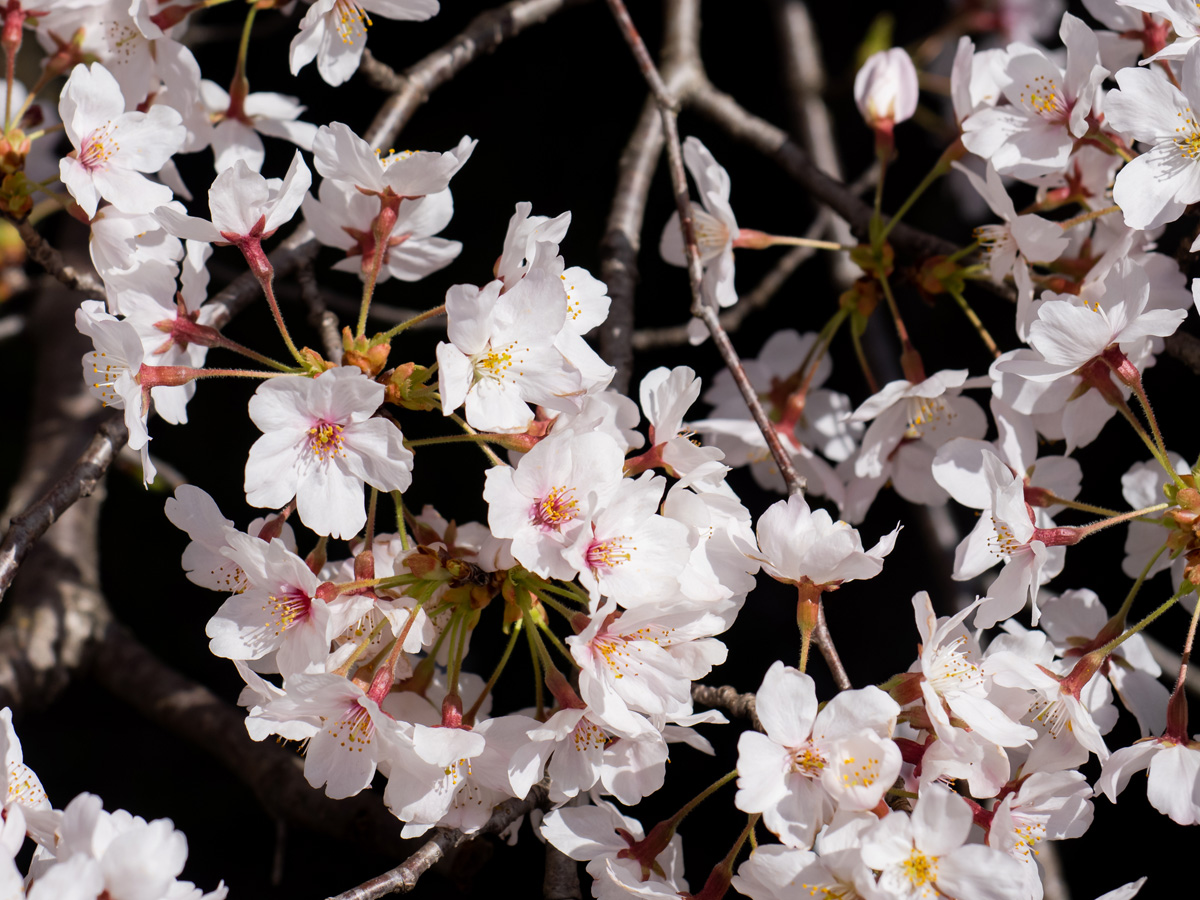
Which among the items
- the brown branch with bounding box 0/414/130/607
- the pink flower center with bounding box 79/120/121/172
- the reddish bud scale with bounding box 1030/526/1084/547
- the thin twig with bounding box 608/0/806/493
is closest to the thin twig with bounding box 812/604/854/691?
the thin twig with bounding box 608/0/806/493

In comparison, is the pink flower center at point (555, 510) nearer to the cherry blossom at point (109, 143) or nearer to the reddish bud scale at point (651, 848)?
the reddish bud scale at point (651, 848)

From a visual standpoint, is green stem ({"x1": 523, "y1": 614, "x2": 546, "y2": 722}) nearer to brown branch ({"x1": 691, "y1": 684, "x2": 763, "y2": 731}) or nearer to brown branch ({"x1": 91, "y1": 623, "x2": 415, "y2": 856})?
brown branch ({"x1": 691, "y1": 684, "x2": 763, "y2": 731})

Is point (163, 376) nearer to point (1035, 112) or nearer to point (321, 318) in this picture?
point (321, 318)

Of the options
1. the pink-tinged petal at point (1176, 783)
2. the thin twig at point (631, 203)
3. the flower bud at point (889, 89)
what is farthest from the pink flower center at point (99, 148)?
the pink-tinged petal at point (1176, 783)

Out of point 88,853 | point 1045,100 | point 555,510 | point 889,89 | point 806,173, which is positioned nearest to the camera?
point 88,853

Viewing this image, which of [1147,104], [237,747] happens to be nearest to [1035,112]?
[1147,104]

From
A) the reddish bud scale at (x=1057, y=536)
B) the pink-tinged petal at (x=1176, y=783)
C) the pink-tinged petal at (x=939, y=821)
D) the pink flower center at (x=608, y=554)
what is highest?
the pink flower center at (x=608, y=554)
